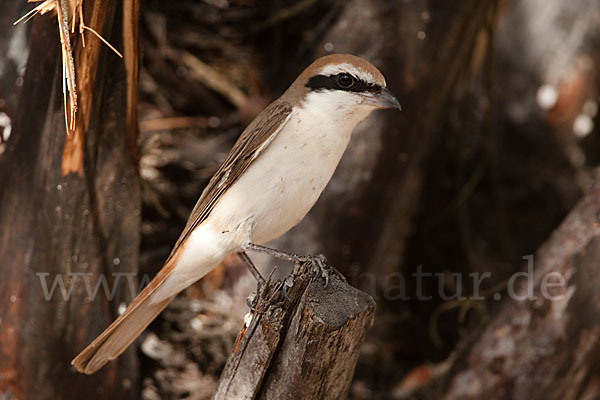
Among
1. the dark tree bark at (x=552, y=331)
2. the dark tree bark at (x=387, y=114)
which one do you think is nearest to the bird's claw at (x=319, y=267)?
the dark tree bark at (x=552, y=331)

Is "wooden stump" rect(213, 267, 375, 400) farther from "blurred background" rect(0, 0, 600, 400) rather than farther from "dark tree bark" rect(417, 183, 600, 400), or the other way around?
"dark tree bark" rect(417, 183, 600, 400)

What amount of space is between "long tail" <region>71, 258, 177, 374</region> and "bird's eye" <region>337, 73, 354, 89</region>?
0.98 m

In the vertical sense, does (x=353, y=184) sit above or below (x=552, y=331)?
above

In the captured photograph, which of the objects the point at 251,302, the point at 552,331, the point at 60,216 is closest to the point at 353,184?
the point at 552,331

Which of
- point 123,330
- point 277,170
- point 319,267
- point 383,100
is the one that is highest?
point 383,100

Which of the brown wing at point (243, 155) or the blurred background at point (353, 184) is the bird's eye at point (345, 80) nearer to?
the brown wing at point (243, 155)

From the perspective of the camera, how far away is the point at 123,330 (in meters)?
2.93

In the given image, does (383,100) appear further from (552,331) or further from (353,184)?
(552,331)

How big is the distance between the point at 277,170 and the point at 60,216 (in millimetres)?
911

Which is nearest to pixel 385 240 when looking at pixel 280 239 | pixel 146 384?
pixel 280 239

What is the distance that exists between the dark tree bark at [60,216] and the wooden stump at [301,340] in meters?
0.89

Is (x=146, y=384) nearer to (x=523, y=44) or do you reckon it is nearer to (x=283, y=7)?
Answer: (x=283, y=7)

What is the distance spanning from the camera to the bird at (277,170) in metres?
2.72

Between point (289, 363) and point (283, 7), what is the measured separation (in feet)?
10.3
